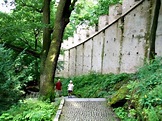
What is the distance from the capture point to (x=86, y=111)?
8516 mm

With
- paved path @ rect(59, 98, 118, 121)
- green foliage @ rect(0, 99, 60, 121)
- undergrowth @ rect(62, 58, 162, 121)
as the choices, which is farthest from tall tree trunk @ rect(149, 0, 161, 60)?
green foliage @ rect(0, 99, 60, 121)

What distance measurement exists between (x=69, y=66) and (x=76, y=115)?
63.6 ft

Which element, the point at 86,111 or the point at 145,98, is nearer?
the point at 145,98

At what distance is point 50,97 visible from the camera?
10195 mm

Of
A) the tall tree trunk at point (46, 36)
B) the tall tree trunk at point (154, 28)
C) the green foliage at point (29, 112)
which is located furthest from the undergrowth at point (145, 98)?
the tall tree trunk at point (46, 36)

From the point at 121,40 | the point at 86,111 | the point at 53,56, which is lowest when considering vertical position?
the point at 86,111

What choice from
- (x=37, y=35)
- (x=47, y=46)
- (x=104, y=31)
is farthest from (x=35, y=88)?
(x=47, y=46)

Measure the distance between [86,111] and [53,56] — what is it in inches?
125

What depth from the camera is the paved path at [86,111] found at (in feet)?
25.3

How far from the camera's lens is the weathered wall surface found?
13.1 metres

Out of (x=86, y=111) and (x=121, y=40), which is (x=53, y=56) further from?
(x=121, y=40)

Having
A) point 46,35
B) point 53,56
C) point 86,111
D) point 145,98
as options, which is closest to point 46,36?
point 46,35

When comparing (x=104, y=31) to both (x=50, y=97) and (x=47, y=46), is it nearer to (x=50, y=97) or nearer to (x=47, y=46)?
(x=47, y=46)

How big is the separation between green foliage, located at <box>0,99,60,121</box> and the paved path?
0.43m
